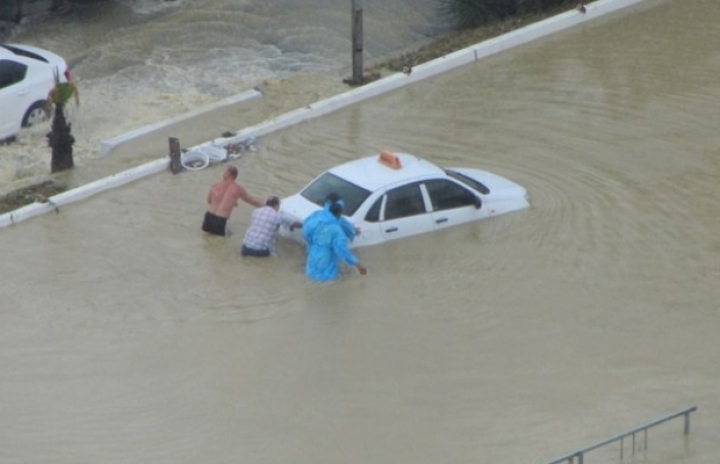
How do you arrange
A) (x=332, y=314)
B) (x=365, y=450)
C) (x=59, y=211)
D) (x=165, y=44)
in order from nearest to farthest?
(x=365, y=450)
(x=332, y=314)
(x=59, y=211)
(x=165, y=44)

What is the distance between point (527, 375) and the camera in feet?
51.0

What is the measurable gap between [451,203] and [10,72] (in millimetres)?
7122

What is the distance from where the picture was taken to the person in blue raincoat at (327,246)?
1716cm

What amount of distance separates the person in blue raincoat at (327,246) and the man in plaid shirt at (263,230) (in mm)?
468

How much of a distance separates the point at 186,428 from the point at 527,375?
3.33 meters

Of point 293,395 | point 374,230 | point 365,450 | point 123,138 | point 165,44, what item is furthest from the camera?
point 165,44

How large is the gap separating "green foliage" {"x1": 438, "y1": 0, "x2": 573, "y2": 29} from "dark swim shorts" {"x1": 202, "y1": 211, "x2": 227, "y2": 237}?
9937 millimetres

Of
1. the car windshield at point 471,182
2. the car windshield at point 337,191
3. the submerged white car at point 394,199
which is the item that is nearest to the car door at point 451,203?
the submerged white car at point 394,199

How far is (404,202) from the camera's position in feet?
60.2

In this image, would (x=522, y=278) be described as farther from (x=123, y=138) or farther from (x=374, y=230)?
(x=123, y=138)

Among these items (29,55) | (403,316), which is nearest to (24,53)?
(29,55)

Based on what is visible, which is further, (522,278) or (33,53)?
(33,53)

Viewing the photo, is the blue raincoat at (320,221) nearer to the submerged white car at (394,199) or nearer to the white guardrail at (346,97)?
the submerged white car at (394,199)

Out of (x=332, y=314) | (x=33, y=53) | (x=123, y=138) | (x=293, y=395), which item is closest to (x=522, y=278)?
(x=332, y=314)
